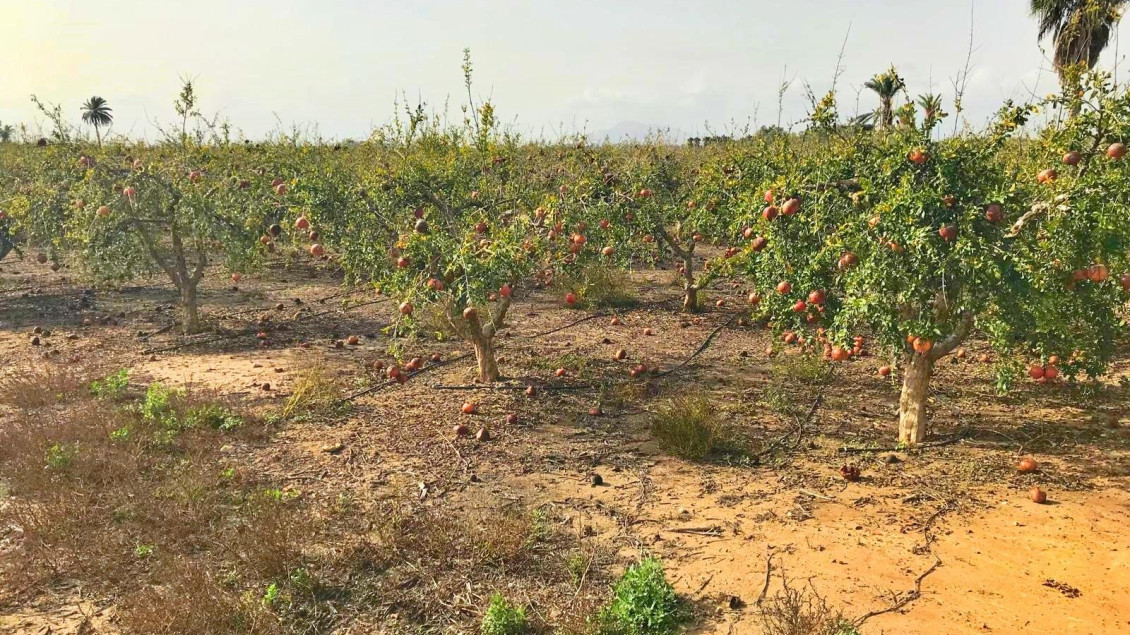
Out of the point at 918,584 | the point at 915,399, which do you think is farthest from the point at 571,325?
the point at 918,584

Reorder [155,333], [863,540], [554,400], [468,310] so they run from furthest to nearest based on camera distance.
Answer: [155,333], [554,400], [468,310], [863,540]

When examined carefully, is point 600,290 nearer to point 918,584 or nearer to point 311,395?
point 311,395

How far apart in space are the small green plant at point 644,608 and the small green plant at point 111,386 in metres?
6.22

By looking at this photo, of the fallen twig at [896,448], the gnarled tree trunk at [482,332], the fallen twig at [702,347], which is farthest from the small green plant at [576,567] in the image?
the fallen twig at [702,347]

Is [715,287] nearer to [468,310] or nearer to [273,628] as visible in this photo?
[468,310]

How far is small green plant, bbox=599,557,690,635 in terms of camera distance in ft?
12.3

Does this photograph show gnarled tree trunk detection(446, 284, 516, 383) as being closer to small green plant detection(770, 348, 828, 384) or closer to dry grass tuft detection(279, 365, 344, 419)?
dry grass tuft detection(279, 365, 344, 419)

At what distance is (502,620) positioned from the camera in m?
3.77

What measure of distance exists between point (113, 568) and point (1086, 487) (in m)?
7.12

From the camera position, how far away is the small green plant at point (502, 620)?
376 cm

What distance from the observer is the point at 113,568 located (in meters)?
4.37

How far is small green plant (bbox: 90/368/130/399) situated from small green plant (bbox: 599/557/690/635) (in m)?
6.22

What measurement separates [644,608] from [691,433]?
243cm

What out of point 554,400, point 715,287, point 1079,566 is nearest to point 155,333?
point 554,400
